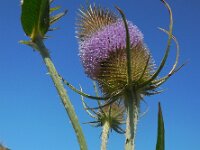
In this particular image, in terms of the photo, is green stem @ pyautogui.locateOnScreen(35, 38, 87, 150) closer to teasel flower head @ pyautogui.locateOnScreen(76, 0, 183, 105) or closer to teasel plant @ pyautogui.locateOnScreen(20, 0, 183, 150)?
teasel plant @ pyautogui.locateOnScreen(20, 0, 183, 150)

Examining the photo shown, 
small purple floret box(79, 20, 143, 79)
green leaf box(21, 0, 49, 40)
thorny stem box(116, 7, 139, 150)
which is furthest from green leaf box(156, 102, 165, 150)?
small purple floret box(79, 20, 143, 79)

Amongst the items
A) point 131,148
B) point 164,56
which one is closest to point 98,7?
point 164,56

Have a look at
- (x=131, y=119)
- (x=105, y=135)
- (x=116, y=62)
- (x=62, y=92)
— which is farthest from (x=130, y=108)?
(x=105, y=135)

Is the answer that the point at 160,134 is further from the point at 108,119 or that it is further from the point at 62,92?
the point at 108,119

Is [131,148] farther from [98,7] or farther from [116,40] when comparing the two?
[98,7]

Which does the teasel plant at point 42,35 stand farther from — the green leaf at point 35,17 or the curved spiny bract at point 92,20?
the curved spiny bract at point 92,20

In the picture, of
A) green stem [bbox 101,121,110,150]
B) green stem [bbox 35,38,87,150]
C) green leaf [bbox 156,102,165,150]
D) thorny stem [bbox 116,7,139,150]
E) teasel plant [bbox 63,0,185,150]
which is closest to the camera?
green leaf [bbox 156,102,165,150]

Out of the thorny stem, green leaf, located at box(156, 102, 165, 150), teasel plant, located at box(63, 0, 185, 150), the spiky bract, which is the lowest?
green leaf, located at box(156, 102, 165, 150)
